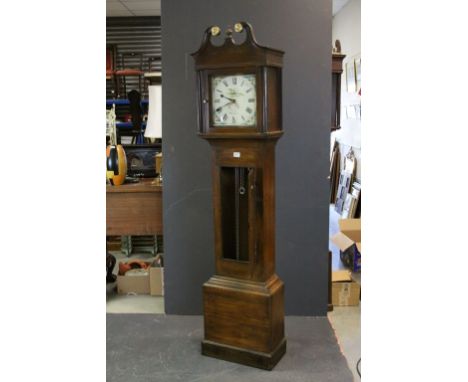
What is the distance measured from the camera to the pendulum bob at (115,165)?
3428 millimetres

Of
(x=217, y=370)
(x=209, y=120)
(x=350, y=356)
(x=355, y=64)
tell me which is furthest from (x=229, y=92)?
(x=355, y=64)

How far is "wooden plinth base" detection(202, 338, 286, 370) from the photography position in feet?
8.38

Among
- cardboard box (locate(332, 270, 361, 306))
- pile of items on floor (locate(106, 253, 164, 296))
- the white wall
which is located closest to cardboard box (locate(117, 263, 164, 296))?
pile of items on floor (locate(106, 253, 164, 296))

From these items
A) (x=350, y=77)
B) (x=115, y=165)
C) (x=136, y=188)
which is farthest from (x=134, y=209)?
(x=350, y=77)

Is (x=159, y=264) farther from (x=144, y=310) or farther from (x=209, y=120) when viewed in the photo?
(x=209, y=120)

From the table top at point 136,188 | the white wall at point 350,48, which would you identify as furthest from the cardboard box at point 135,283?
the white wall at point 350,48

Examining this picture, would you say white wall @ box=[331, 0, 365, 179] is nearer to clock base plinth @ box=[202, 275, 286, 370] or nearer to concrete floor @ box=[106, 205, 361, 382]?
concrete floor @ box=[106, 205, 361, 382]

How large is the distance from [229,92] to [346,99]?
180 inches

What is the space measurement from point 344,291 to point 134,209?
1.48 metres

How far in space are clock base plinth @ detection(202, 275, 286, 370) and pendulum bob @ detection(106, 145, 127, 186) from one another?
113cm

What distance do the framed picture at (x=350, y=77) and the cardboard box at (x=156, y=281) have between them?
11.9 ft
